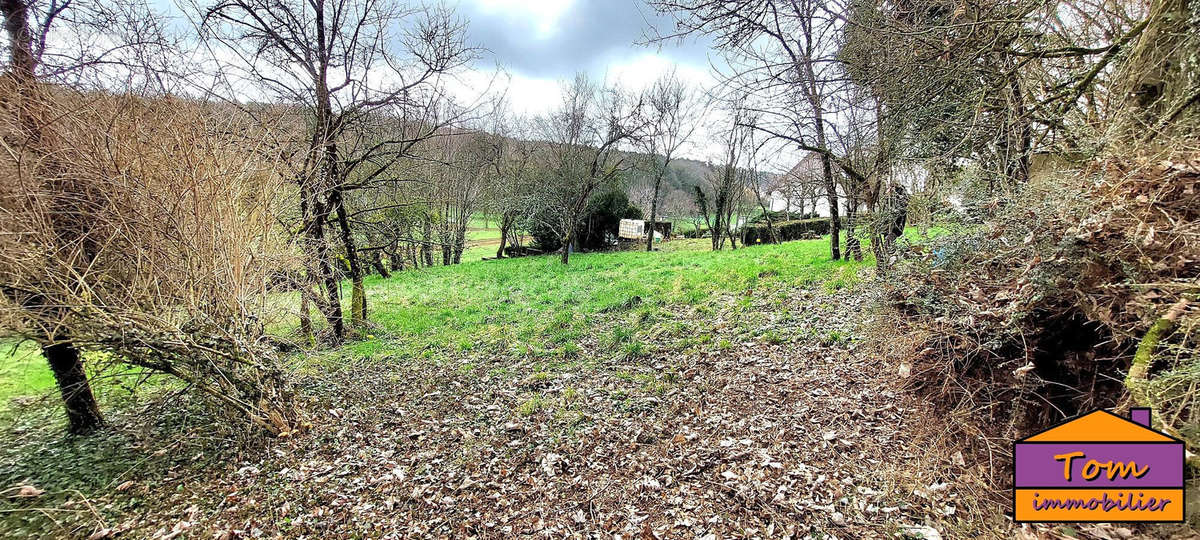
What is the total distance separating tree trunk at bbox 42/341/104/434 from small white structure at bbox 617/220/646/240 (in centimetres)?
1806

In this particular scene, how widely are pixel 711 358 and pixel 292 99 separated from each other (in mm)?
7051

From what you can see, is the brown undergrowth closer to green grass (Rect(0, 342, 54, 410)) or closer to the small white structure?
green grass (Rect(0, 342, 54, 410))

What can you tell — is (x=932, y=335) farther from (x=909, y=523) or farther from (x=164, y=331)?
(x=164, y=331)

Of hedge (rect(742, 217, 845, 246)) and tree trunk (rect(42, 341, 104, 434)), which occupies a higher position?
hedge (rect(742, 217, 845, 246))

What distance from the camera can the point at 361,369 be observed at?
5684mm

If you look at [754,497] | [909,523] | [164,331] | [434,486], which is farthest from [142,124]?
[909,523]

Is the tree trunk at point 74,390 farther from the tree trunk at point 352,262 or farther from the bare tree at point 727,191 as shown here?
the bare tree at point 727,191

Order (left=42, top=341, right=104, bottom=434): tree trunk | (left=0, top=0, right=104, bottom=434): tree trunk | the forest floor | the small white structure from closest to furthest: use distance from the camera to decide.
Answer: the forest floor
(left=0, top=0, right=104, bottom=434): tree trunk
(left=42, top=341, right=104, bottom=434): tree trunk
the small white structure

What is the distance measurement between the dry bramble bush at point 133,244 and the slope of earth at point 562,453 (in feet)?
2.72

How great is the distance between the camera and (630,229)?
20875 mm

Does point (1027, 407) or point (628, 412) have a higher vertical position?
point (1027, 407)

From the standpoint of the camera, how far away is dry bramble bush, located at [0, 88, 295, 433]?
3182 millimetres

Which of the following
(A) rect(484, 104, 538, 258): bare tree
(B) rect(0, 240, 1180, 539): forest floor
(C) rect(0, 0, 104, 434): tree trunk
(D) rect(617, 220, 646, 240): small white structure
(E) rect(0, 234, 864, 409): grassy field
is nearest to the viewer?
(B) rect(0, 240, 1180, 539): forest floor

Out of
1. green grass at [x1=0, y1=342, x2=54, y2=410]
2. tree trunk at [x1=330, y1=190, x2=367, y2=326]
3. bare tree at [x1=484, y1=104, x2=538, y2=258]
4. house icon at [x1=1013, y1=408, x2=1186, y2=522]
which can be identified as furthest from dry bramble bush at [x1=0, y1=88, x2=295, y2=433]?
bare tree at [x1=484, y1=104, x2=538, y2=258]
